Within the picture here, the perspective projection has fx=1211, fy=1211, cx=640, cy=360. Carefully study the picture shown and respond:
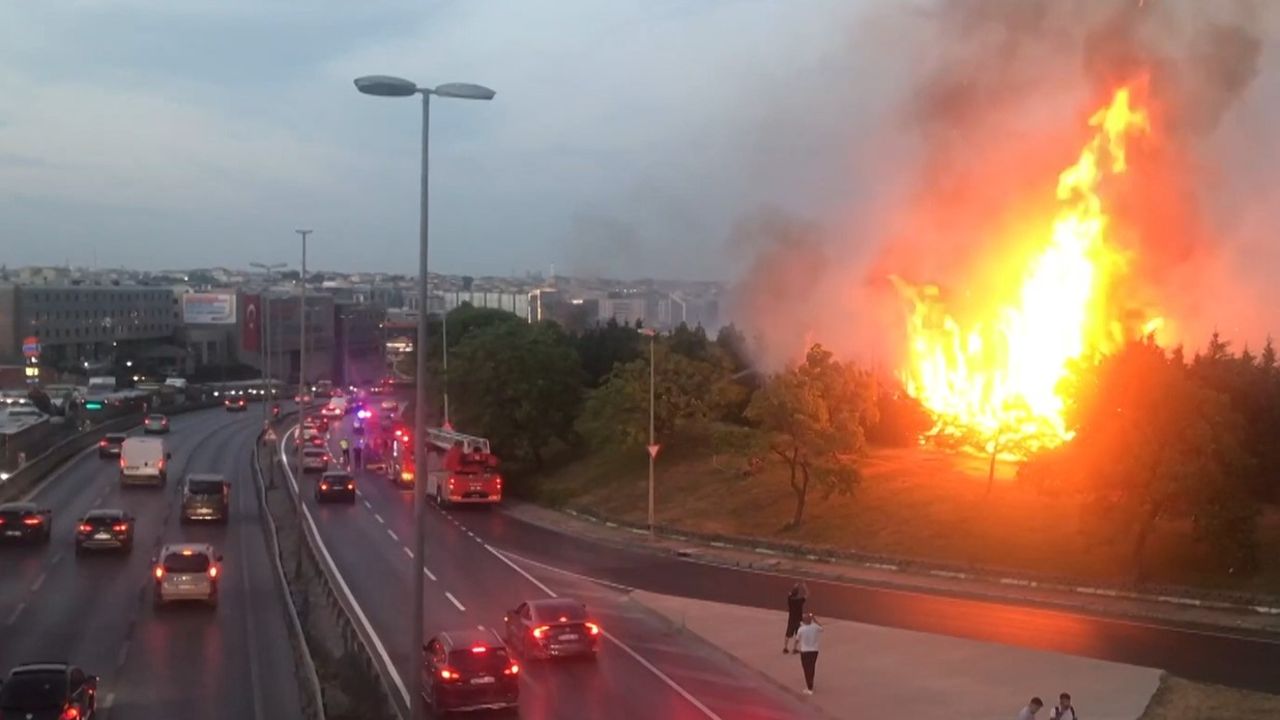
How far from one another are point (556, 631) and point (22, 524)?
20.5m

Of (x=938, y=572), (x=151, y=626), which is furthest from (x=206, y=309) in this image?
(x=938, y=572)

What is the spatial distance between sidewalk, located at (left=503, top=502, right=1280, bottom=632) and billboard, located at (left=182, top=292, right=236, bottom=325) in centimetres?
9193

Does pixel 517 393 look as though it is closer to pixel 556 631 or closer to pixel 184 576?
pixel 184 576

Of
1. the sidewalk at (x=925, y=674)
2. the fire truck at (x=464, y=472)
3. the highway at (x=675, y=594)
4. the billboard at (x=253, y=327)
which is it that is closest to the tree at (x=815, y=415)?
the highway at (x=675, y=594)

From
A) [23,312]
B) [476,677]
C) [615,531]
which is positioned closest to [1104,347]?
[615,531]

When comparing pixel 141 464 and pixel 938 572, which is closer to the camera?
A: pixel 938 572

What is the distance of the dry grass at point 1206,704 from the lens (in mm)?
16844

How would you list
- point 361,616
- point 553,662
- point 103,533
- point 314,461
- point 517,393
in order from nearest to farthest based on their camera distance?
point 553,662, point 361,616, point 103,533, point 517,393, point 314,461

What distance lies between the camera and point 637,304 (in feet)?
570

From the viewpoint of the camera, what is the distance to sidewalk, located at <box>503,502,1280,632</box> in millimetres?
24422

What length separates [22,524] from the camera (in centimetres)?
3391

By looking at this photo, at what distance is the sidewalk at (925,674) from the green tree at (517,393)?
31901 millimetres

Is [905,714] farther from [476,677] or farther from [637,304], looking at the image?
[637,304]

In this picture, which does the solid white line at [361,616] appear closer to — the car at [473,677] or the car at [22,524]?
the car at [473,677]
